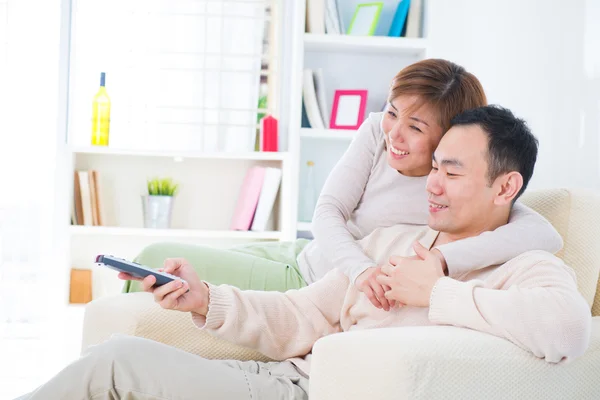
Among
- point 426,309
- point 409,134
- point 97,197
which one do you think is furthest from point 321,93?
point 426,309

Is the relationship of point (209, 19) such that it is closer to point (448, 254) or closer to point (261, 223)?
point (261, 223)

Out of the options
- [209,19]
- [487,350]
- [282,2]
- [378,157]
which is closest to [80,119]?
[209,19]

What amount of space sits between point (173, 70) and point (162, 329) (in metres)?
2.65

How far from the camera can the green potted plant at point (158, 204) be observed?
4.12 m

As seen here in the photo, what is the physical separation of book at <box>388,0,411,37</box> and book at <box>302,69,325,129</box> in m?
0.50

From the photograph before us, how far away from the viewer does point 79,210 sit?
13.7ft

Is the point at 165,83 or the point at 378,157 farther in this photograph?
the point at 165,83

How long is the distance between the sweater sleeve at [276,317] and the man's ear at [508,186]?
42 cm

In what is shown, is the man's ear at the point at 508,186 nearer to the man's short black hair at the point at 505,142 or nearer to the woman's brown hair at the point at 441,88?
the man's short black hair at the point at 505,142

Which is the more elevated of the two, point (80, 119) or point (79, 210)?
point (80, 119)

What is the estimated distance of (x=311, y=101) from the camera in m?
4.07

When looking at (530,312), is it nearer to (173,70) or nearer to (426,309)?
(426,309)

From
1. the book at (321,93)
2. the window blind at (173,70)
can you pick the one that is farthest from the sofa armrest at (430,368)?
the window blind at (173,70)

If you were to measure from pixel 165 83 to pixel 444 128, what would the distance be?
2652 mm
